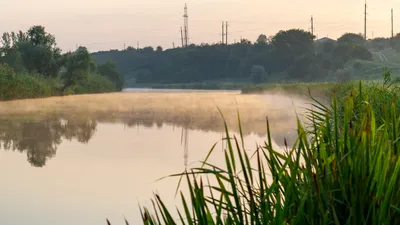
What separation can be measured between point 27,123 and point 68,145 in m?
8.18

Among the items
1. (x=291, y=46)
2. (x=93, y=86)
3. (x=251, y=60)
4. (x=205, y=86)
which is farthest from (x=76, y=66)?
(x=251, y=60)

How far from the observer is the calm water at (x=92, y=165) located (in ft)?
26.2

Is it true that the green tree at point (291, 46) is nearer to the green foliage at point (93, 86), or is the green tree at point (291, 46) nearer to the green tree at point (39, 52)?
the green foliage at point (93, 86)

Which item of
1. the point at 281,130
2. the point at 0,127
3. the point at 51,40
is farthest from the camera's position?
the point at 51,40

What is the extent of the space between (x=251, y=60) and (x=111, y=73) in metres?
26.4

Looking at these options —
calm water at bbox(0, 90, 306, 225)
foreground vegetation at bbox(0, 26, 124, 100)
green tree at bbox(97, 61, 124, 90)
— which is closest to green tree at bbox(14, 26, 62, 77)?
foreground vegetation at bbox(0, 26, 124, 100)

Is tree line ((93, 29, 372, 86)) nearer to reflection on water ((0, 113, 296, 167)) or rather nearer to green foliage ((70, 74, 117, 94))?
green foliage ((70, 74, 117, 94))

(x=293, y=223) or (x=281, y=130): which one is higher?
(x=293, y=223)

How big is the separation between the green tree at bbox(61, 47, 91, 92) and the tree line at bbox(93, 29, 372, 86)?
33.5 metres

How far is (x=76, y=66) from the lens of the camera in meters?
55.0

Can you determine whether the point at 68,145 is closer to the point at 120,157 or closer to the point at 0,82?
the point at 120,157

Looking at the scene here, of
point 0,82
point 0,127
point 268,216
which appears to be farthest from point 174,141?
point 0,82

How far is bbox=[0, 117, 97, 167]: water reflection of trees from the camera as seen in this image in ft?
46.7

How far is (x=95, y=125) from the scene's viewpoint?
2230 centimetres
